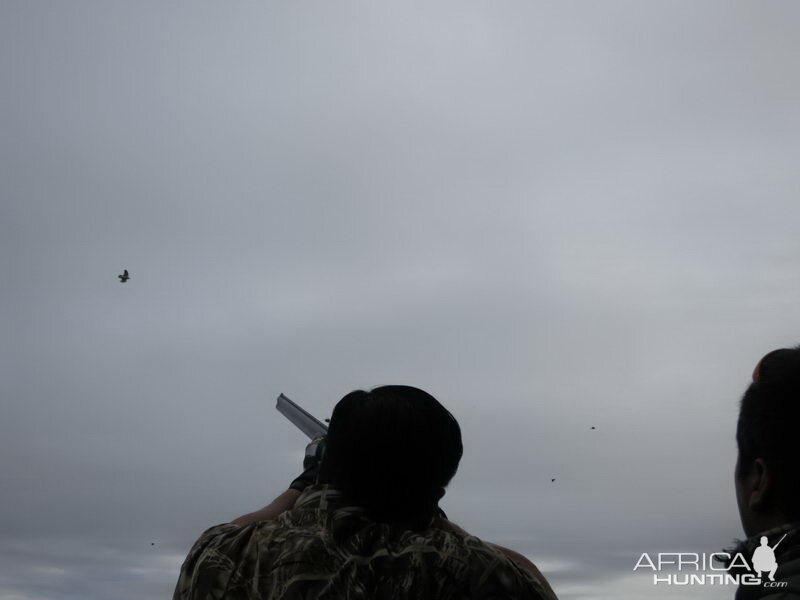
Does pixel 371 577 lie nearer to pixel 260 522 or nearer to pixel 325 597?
pixel 325 597

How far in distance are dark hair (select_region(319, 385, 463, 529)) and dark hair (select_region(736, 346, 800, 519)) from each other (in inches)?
67.1

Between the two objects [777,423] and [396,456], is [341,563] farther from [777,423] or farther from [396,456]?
[777,423]

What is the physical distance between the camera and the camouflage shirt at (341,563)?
477 cm

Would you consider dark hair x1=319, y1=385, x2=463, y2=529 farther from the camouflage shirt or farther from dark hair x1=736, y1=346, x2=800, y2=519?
dark hair x1=736, y1=346, x2=800, y2=519

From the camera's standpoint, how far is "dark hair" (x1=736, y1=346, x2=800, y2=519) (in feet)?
13.3

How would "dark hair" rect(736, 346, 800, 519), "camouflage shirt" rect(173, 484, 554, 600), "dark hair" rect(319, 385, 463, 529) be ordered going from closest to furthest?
"dark hair" rect(736, 346, 800, 519) → "camouflage shirt" rect(173, 484, 554, 600) → "dark hair" rect(319, 385, 463, 529)

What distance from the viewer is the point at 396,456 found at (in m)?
5.06

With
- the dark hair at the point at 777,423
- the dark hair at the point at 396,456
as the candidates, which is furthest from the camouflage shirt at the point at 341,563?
the dark hair at the point at 777,423

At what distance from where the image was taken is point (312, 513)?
5059 millimetres

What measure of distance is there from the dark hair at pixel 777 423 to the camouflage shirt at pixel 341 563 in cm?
151

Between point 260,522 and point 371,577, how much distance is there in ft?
2.67

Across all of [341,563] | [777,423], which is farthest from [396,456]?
[777,423]

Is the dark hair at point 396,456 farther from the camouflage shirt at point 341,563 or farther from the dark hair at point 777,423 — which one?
the dark hair at point 777,423

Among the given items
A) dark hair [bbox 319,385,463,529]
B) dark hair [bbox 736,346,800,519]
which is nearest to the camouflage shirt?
dark hair [bbox 319,385,463,529]
